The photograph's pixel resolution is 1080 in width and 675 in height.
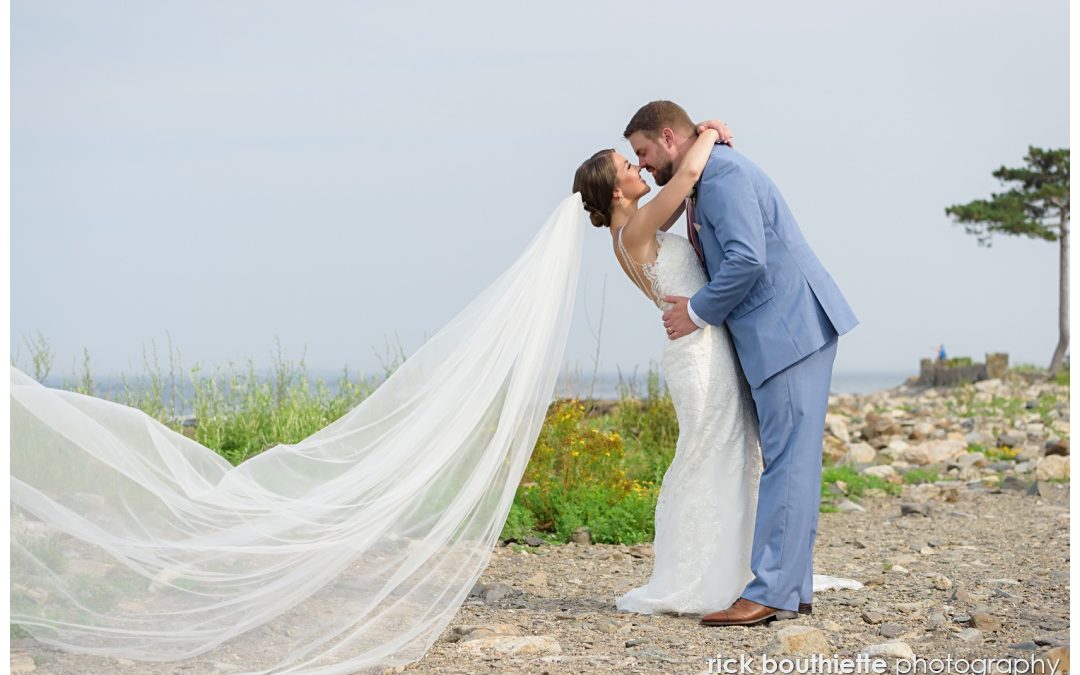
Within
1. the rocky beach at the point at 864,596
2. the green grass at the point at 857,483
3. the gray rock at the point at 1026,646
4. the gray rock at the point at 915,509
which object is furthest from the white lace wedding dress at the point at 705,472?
the green grass at the point at 857,483

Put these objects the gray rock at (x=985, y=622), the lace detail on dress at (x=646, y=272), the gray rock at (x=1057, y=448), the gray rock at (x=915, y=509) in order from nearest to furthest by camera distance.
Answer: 1. the gray rock at (x=985, y=622)
2. the lace detail on dress at (x=646, y=272)
3. the gray rock at (x=915, y=509)
4. the gray rock at (x=1057, y=448)

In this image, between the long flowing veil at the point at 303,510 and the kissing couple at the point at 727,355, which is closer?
the long flowing veil at the point at 303,510

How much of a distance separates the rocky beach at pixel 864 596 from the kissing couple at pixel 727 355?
262mm

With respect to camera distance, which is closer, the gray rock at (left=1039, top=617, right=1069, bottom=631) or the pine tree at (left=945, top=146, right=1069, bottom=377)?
the gray rock at (left=1039, top=617, right=1069, bottom=631)

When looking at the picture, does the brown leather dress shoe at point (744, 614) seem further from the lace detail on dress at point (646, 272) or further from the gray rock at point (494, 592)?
the lace detail on dress at point (646, 272)

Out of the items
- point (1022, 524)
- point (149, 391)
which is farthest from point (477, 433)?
point (149, 391)

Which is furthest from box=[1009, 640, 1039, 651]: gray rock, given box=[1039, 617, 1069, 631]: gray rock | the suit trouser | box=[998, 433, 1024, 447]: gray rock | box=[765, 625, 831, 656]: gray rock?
box=[998, 433, 1024, 447]: gray rock

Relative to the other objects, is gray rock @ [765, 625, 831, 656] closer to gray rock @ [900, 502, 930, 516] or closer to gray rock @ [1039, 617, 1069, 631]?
gray rock @ [1039, 617, 1069, 631]

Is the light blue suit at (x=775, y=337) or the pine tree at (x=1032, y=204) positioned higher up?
the pine tree at (x=1032, y=204)

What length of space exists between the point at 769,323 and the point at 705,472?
2.38 feet

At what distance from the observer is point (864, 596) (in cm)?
556

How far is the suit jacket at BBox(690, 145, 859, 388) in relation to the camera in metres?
4.77

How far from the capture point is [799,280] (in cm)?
490

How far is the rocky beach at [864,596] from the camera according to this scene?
14.0 feet
